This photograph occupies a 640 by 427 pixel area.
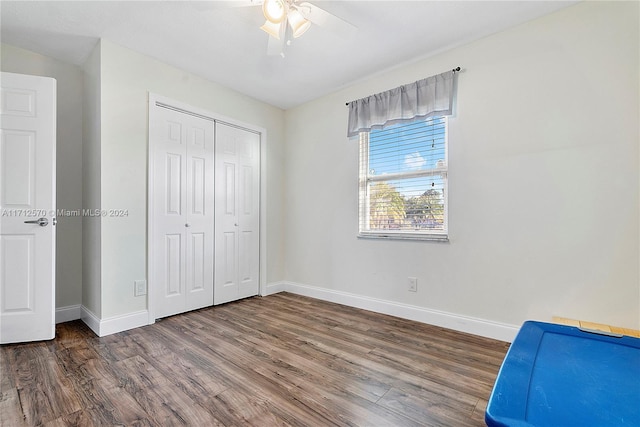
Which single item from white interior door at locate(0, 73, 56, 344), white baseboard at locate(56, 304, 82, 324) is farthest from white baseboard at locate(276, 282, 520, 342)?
white interior door at locate(0, 73, 56, 344)

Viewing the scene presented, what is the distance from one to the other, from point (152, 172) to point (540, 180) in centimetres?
319

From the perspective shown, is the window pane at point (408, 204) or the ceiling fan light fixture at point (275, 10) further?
the window pane at point (408, 204)

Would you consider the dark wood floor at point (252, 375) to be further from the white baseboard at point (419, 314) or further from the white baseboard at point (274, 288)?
the white baseboard at point (274, 288)

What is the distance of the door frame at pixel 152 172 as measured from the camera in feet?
8.90

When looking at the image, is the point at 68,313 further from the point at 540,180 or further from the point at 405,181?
the point at 540,180

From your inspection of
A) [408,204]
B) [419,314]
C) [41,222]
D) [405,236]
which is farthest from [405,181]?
[41,222]

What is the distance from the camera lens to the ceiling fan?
185 cm

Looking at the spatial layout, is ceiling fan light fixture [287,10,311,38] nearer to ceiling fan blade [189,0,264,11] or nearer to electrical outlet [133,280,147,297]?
ceiling fan blade [189,0,264,11]

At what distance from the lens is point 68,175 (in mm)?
2807

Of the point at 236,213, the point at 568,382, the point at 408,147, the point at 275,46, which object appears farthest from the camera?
the point at 236,213

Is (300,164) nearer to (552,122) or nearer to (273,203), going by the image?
(273,203)

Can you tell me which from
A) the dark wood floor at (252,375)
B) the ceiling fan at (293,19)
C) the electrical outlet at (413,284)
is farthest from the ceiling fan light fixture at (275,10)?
the electrical outlet at (413,284)

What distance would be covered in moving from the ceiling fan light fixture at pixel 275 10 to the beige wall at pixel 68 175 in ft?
7.33

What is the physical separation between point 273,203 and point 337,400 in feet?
8.76
